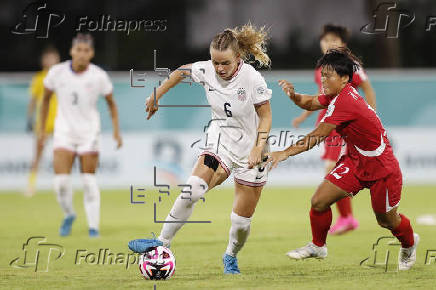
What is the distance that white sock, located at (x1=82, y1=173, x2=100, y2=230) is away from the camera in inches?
390

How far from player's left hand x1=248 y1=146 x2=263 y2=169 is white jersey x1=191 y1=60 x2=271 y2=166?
428 millimetres

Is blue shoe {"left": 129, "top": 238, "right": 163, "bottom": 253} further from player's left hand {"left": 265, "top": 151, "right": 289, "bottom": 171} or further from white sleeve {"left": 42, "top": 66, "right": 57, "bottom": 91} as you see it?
white sleeve {"left": 42, "top": 66, "right": 57, "bottom": 91}

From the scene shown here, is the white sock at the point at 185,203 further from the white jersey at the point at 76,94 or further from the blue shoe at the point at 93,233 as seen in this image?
the white jersey at the point at 76,94

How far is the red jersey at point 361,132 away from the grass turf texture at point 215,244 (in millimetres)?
854

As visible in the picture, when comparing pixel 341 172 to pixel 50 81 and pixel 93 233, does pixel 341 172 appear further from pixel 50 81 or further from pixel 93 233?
pixel 50 81

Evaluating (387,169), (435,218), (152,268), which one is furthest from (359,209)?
(152,268)

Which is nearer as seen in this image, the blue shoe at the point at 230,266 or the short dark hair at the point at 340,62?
the short dark hair at the point at 340,62

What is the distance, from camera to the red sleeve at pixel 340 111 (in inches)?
262

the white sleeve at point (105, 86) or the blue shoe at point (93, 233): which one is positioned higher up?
the white sleeve at point (105, 86)

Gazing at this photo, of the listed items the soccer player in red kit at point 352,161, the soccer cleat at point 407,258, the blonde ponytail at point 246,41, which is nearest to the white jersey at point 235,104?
the blonde ponytail at point 246,41

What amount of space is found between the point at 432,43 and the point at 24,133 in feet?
27.7

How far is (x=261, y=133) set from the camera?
6.68m

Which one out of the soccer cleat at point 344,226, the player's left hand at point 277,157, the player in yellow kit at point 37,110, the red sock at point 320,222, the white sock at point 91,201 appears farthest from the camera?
the player in yellow kit at point 37,110

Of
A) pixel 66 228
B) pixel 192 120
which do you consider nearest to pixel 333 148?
pixel 66 228
